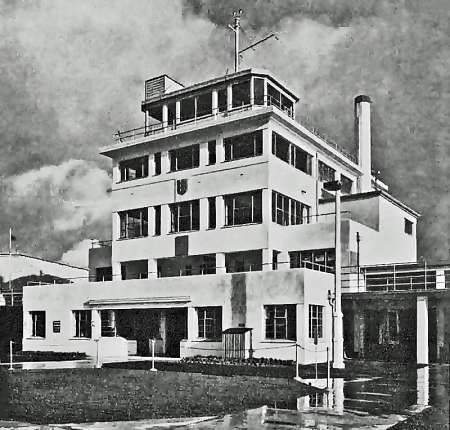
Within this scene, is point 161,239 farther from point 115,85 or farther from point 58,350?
point 115,85

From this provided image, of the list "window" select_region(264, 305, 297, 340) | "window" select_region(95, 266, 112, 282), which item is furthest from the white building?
"window" select_region(95, 266, 112, 282)

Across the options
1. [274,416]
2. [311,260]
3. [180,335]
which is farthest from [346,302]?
[274,416]

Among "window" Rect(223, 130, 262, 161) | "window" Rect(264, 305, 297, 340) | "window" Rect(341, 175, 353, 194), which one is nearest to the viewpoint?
"window" Rect(264, 305, 297, 340)

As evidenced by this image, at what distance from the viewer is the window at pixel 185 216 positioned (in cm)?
3378

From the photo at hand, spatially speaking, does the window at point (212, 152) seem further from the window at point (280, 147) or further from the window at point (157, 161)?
the window at point (157, 161)

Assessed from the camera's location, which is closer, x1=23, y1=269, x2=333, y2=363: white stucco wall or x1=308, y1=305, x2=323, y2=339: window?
x1=23, y1=269, x2=333, y2=363: white stucco wall

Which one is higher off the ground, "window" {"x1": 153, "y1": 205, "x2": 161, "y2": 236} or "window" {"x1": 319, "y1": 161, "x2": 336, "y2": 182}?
"window" {"x1": 319, "y1": 161, "x2": 336, "y2": 182}

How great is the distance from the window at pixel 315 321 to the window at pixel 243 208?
557cm

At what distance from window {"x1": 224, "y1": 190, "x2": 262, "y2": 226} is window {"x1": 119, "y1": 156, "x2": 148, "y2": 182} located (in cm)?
590

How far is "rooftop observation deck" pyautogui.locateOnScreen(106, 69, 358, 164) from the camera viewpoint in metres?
33.7

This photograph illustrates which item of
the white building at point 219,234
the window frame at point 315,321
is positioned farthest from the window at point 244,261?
the window frame at point 315,321

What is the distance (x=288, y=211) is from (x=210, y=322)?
6975 mm

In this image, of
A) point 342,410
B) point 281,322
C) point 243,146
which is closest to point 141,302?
point 281,322

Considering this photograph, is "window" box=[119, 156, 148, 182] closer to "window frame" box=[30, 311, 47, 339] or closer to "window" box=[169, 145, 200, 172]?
"window" box=[169, 145, 200, 172]
